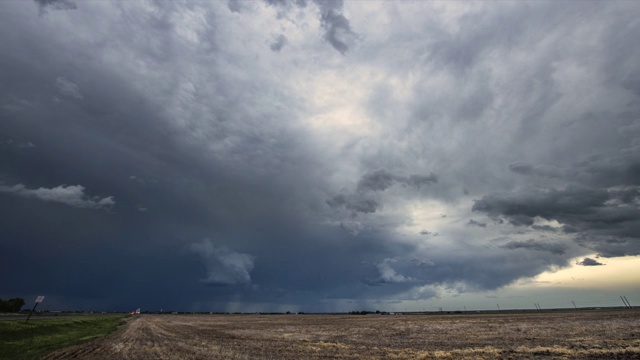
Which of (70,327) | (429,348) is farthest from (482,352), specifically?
(70,327)

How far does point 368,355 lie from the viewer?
28.7 metres

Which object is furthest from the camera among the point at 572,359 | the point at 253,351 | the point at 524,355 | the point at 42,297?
the point at 42,297

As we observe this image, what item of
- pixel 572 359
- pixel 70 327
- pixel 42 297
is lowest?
pixel 572 359

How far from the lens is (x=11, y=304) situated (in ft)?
491

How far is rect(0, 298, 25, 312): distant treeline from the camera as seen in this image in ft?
481

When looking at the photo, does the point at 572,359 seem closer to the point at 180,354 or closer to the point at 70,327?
the point at 180,354

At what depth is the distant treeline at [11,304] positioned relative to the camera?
481 feet

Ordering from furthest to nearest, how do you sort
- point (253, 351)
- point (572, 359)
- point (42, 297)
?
point (42, 297)
point (253, 351)
point (572, 359)

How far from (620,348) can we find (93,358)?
4185 centimetres

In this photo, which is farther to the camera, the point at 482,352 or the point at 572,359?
the point at 482,352

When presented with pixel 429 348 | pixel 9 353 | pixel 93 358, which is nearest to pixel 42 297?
pixel 9 353

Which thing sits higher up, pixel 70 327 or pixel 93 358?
pixel 70 327

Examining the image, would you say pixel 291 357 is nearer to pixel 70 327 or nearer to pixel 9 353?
pixel 9 353

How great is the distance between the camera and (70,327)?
54.1m
